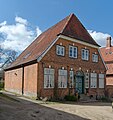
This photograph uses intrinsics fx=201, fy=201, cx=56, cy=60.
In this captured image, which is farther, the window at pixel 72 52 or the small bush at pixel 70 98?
the window at pixel 72 52

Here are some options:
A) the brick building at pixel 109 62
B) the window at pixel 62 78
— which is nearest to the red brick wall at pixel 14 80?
the window at pixel 62 78

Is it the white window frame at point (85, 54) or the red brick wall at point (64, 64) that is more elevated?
the white window frame at point (85, 54)

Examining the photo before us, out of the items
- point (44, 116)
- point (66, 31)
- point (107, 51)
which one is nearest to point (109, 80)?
point (107, 51)

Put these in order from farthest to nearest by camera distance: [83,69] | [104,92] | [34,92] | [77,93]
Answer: [104,92] → [83,69] → [77,93] → [34,92]

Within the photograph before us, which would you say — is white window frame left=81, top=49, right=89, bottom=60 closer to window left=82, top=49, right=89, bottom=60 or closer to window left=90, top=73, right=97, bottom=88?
window left=82, top=49, right=89, bottom=60

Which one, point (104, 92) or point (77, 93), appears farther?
point (104, 92)

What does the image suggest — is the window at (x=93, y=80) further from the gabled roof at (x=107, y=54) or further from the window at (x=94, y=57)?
the gabled roof at (x=107, y=54)

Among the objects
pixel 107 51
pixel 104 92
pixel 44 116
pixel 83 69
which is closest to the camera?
pixel 44 116

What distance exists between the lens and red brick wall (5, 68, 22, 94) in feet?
80.6

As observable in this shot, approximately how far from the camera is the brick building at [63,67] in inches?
798

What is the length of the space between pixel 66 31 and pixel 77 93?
7.02 meters

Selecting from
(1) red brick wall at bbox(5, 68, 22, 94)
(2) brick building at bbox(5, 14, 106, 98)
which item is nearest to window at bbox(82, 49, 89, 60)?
(2) brick building at bbox(5, 14, 106, 98)

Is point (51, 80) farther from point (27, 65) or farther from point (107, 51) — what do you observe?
point (107, 51)

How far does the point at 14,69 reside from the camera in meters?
27.0
